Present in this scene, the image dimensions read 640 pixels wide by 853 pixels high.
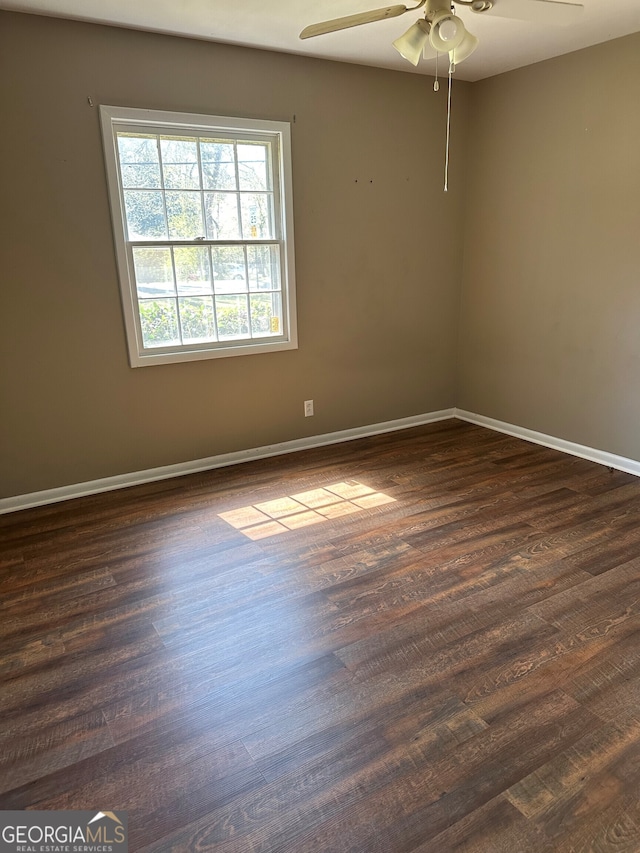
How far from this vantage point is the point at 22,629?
2252 millimetres

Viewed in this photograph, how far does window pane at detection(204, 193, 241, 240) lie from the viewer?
348cm

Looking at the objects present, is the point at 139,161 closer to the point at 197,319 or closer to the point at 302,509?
the point at 197,319

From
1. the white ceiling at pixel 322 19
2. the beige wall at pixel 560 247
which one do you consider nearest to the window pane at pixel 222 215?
the white ceiling at pixel 322 19

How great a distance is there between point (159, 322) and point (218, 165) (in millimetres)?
1055

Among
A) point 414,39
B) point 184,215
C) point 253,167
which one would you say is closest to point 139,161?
point 184,215

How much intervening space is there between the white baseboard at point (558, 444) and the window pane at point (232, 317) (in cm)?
219

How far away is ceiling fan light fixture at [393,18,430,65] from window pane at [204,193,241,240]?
1.58 meters

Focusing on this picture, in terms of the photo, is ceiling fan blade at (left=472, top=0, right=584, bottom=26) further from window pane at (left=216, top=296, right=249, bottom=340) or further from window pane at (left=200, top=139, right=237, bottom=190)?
window pane at (left=216, top=296, right=249, bottom=340)

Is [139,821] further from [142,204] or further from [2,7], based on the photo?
[2,7]

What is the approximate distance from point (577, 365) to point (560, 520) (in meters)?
1.37

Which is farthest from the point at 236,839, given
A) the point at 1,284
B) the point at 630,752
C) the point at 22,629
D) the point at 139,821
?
the point at 1,284

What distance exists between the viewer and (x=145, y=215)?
331cm

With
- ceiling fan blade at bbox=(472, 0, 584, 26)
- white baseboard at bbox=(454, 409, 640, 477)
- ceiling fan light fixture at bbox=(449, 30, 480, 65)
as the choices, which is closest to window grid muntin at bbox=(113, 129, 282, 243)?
ceiling fan light fixture at bbox=(449, 30, 480, 65)

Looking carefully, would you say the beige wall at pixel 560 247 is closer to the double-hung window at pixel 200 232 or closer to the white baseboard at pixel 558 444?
the white baseboard at pixel 558 444
